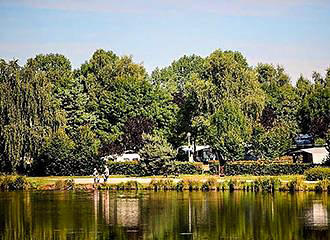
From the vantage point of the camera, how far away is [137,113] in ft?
255

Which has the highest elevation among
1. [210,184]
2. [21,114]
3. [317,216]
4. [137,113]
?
[137,113]

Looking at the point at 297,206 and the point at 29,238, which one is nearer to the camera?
the point at 29,238

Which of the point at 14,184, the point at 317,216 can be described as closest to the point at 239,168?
the point at 14,184

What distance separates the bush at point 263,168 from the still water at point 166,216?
10.7 metres

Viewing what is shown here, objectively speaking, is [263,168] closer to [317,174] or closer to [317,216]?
[317,174]

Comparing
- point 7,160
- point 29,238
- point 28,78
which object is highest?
point 28,78

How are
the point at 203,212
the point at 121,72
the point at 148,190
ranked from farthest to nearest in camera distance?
the point at 121,72 < the point at 148,190 < the point at 203,212

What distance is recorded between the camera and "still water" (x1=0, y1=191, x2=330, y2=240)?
28.1 meters

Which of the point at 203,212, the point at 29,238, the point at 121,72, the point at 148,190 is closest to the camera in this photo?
the point at 29,238

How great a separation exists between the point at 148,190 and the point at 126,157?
23559 mm

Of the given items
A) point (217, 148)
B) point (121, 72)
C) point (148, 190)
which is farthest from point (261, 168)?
point (121, 72)

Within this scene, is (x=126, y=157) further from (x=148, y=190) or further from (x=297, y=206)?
(x=297, y=206)

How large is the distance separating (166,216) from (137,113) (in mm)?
44914

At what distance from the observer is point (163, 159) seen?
54.9 metres
